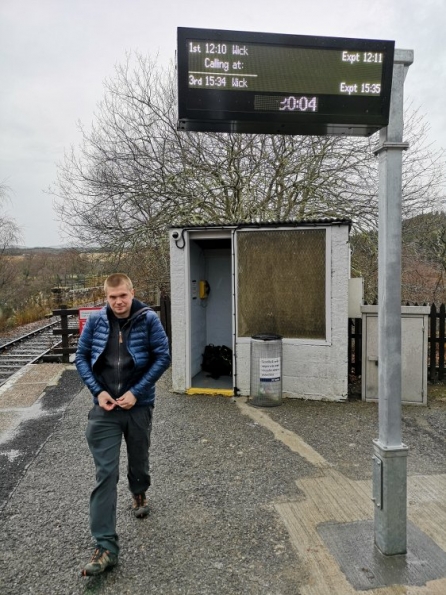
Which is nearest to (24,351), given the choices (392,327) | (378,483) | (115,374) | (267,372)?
(267,372)

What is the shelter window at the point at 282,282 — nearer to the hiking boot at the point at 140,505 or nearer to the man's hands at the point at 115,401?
the hiking boot at the point at 140,505

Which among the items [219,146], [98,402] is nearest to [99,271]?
[219,146]

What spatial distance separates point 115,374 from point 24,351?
461 inches

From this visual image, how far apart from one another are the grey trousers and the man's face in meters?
0.71

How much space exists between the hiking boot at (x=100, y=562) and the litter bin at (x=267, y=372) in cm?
397

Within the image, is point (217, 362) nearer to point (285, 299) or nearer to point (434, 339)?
point (285, 299)

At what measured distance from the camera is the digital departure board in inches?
115

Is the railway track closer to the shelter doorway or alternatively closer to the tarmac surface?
the shelter doorway

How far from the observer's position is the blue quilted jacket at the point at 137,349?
3268mm

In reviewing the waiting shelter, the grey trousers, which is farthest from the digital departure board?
the waiting shelter

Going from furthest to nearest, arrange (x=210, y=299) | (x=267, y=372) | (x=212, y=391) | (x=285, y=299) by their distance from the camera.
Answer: (x=210, y=299) < (x=212, y=391) < (x=285, y=299) < (x=267, y=372)

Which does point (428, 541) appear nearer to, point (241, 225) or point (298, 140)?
point (241, 225)

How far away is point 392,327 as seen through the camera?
300cm

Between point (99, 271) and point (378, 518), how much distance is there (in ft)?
44.7
